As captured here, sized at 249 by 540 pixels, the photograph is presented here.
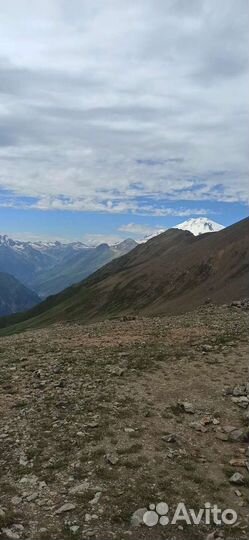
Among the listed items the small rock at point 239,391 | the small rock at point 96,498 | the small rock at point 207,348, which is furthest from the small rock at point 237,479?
the small rock at point 207,348

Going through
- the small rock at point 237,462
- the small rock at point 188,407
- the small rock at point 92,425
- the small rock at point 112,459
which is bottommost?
the small rock at point 237,462

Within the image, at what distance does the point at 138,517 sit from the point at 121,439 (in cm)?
430

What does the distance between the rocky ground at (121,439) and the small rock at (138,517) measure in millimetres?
55

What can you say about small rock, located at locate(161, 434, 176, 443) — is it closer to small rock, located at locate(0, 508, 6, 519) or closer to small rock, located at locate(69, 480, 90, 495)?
small rock, located at locate(69, 480, 90, 495)

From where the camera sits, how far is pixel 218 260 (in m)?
182

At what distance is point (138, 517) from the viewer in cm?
1262

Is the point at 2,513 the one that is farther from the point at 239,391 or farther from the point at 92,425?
the point at 239,391

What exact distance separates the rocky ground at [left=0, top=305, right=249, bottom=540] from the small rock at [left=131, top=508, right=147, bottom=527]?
0.05 m

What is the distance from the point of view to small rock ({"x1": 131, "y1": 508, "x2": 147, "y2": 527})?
12.5 meters

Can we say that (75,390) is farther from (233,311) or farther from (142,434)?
(233,311)

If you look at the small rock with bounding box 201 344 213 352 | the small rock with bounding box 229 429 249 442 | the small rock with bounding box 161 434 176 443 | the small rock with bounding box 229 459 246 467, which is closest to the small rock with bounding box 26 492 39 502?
the small rock with bounding box 161 434 176 443

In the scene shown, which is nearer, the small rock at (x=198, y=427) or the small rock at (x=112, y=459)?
the small rock at (x=112, y=459)

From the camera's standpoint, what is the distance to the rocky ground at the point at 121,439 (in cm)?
1273

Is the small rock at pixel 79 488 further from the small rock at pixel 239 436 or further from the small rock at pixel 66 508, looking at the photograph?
the small rock at pixel 239 436
